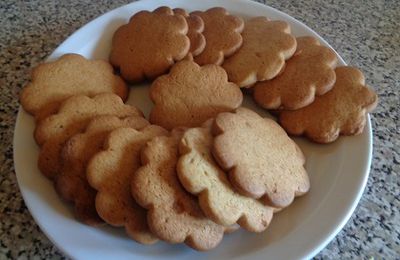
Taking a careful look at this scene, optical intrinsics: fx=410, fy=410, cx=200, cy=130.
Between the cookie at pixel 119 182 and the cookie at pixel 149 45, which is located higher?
the cookie at pixel 149 45

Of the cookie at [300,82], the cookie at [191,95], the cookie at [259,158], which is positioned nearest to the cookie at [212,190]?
the cookie at [259,158]

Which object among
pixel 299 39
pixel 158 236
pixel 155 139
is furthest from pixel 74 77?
pixel 299 39

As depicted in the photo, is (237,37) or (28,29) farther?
(28,29)

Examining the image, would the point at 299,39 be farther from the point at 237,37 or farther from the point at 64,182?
the point at 64,182

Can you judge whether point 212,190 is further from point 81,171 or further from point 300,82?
point 300,82

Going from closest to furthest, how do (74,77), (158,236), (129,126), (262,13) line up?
(158,236) < (129,126) < (74,77) < (262,13)

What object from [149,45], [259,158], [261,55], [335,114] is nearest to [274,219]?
[259,158]

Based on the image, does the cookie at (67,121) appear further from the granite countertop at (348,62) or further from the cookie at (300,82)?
the cookie at (300,82)

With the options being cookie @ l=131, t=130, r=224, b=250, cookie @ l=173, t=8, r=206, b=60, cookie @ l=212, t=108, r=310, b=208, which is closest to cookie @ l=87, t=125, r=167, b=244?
cookie @ l=131, t=130, r=224, b=250
